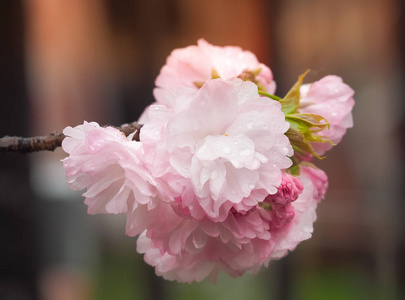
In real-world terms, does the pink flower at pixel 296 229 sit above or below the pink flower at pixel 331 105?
below

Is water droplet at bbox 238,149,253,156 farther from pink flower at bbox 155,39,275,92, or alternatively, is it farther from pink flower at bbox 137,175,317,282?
pink flower at bbox 155,39,275,92

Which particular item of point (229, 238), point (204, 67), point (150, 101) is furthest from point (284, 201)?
point (150, 101)

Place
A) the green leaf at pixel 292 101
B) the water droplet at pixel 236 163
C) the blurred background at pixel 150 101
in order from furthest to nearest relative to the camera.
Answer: the blurred background at pixel 150 101 < the green leaf at pixel 292 101 < the water droplet at pixel 236 163

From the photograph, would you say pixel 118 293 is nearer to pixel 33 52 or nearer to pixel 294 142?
pixel 33 52

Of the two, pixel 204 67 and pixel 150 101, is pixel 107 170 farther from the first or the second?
pixel 150 101

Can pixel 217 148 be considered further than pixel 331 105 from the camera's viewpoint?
No

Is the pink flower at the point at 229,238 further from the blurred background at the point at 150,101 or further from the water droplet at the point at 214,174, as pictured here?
the blurred background at the point at 150,101

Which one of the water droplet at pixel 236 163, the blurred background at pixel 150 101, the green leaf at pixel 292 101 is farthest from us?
the blurred background at pixel 150 101

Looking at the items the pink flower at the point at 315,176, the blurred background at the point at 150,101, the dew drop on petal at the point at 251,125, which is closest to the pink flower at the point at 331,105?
the pink flower at the point at 315,176
